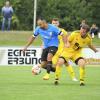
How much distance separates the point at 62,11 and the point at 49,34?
3498 cm

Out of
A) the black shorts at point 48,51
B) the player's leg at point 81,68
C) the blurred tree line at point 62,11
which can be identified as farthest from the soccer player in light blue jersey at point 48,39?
the blurred tree line at point 62,11

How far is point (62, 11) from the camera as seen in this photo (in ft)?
169

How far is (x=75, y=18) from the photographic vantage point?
163 ft

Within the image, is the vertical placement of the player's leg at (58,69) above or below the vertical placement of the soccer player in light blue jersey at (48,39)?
below

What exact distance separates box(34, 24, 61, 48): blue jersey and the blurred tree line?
31.3 metres

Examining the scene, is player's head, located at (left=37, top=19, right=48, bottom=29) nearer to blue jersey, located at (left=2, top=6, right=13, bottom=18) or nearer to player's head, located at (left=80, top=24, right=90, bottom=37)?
player's head, located at (left=80, top=24, right=90, bottom=37)

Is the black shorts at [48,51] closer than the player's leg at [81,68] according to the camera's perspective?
No

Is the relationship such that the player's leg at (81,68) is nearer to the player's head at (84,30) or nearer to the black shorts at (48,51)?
the player's head at (84,30)

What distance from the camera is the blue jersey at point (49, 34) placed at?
16750 mm

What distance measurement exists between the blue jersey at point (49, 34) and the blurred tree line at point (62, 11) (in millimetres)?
31335

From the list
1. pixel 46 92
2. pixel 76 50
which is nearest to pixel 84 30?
pixel 76 50

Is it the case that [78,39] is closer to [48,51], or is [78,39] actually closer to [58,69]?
[58,69]

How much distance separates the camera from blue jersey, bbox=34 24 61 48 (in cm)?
1675

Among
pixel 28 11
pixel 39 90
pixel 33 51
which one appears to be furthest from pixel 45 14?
pixel 39 90
